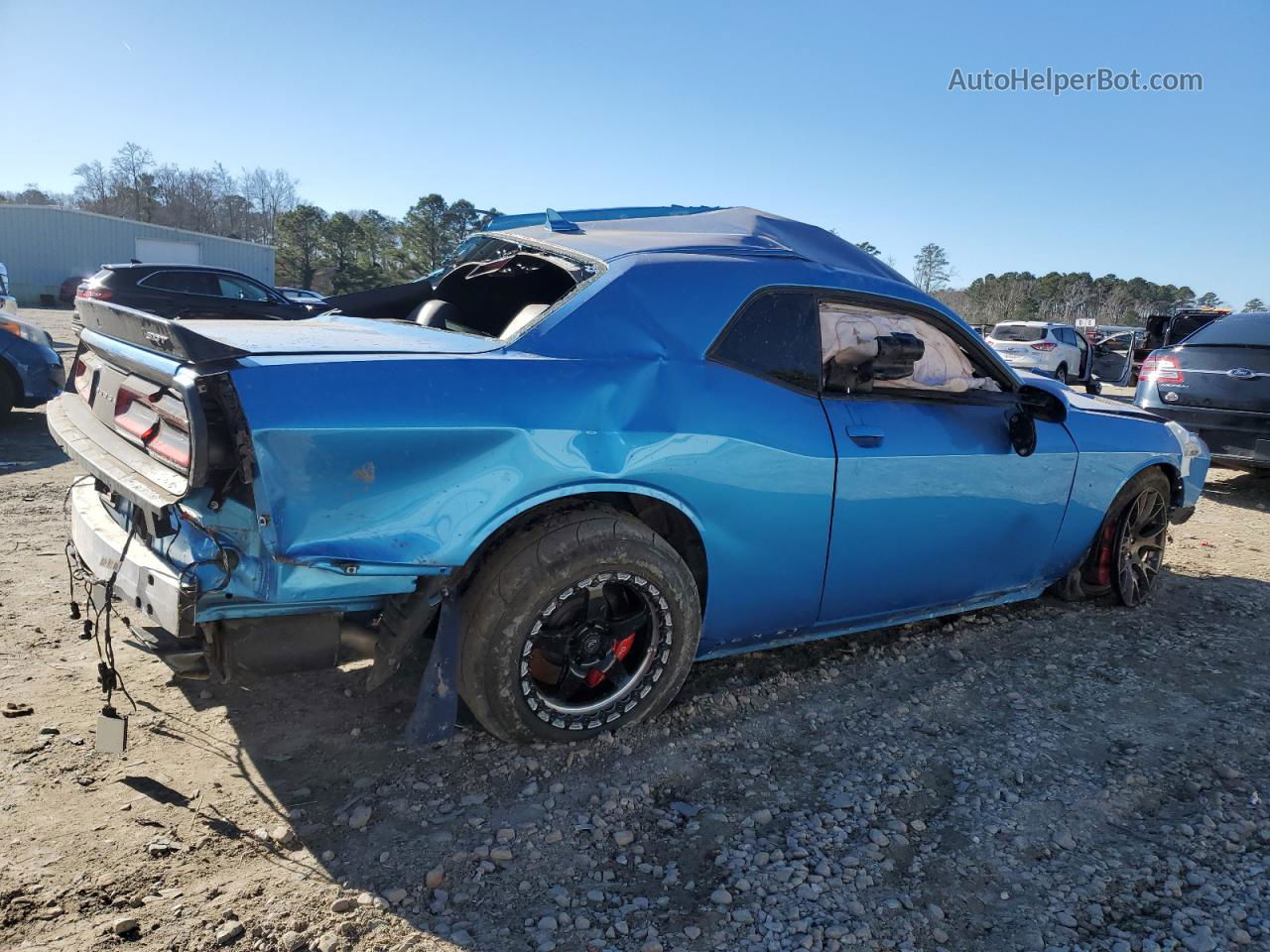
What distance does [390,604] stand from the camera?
252 cm

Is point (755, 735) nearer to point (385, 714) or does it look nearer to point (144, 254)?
point (385, 714)

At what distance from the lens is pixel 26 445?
740cm

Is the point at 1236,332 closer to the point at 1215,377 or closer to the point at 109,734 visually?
the point at 1215,377

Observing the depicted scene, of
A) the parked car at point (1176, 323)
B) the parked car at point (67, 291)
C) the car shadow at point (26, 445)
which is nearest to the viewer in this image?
the car shadow at point (26, 445)

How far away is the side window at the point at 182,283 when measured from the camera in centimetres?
1329

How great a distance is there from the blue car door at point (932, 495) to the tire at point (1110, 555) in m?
0.68

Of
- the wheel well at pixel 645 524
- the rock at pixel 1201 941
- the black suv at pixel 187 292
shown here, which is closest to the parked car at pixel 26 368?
the black suv at pixel 187 292

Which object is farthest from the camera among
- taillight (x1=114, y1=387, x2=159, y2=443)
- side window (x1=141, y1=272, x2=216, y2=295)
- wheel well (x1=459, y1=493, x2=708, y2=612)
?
side window (x1=141, y1=272, x2=216, y2=295)

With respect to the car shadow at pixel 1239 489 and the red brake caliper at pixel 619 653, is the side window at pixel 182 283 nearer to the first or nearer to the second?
the red brake caliper at pixel 619 653

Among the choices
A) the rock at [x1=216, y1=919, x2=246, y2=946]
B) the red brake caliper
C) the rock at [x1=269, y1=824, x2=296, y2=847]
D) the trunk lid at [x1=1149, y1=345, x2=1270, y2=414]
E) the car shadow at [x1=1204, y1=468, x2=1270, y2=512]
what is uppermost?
the trunk lid at [x1=1149, y1=345, x2=1270, y2=414]

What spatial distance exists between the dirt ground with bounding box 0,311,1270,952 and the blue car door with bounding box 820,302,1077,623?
0.42 m

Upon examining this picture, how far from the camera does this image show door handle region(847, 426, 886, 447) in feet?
10.3

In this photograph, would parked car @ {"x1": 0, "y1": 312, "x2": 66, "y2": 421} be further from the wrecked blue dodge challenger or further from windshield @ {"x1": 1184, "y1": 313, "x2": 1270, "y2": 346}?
windshield @ {"x1": 1184, "y1": 313, "x2": 1270, "y2": 346}

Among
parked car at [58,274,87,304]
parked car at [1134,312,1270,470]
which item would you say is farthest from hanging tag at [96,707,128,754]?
parked car at [58,274,87,304]
